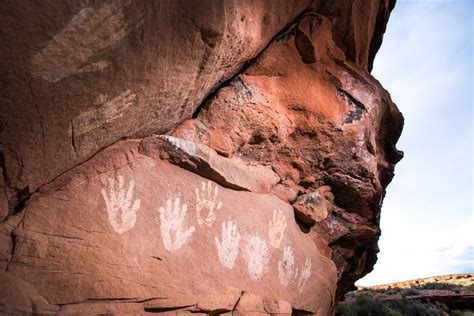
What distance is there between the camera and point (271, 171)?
16.6 ft

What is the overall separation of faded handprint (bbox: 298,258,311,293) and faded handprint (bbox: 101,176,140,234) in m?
2.65

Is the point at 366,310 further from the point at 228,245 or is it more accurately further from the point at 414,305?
the point at 228,245

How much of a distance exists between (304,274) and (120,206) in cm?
289

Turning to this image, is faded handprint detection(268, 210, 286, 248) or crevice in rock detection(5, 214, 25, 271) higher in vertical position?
faded handprint detection(268, 210, 286, 248)

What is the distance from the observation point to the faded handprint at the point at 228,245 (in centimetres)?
387

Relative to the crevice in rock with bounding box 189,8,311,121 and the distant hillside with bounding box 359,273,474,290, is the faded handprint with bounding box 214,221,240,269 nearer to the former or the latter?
the crevice in rock with bounding box 189,8,311,121

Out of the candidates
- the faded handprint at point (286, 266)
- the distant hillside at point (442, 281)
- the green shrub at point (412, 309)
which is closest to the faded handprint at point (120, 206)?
the faded handprint at point (286, 266)

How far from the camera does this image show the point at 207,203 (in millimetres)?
3871

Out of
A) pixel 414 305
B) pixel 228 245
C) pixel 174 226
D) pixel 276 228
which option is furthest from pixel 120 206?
pixel 414 305

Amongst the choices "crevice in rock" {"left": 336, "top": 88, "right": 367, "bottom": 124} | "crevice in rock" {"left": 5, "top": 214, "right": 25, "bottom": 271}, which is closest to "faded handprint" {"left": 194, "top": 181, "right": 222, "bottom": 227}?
Result: "crevice in rock" {"left": 5, "top": 214, "right": 25, "bottom": 271}

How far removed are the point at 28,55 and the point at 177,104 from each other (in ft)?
5.61

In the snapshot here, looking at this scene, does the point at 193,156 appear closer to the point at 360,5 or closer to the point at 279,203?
the point at 279,203

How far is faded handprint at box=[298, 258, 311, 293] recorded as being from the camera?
15.9 ft

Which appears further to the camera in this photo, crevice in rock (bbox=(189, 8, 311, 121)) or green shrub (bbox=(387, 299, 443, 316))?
green shrub (bbox=(387, 299, 443, 316))
